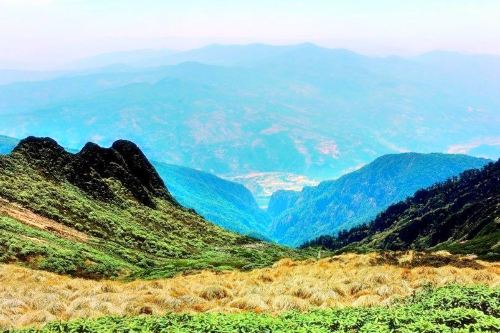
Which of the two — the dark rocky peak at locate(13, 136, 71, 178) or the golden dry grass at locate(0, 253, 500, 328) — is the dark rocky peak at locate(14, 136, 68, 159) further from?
the golden dry grass at locate(0, 253, 500, 328)

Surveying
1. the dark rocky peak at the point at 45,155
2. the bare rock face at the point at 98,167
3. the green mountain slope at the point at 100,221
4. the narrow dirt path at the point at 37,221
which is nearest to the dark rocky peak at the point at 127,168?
the bare rock face at the point at 98,167

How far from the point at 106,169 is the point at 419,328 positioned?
113172mm

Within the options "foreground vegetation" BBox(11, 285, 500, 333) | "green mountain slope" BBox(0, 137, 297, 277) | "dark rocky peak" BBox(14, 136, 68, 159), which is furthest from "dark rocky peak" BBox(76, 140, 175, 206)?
"foreground vegetation" BBox(11, 285, 500, 333)

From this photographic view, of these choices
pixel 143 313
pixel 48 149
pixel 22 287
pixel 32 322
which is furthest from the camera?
pixel 48 149

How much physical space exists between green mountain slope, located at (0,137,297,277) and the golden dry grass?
15.9 metres

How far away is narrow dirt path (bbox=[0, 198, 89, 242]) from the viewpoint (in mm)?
→ 69938

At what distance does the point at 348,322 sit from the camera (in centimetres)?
1959

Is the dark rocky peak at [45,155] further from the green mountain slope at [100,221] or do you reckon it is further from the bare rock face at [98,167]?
the green mountain slope at [100,221]

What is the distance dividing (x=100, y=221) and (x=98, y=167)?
38757 millimetres

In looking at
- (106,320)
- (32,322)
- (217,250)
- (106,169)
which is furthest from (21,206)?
(106,320)

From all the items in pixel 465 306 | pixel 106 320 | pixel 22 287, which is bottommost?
pixel 22 287

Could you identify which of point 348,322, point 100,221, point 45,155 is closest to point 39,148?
point 45,155

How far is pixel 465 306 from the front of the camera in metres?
21.7

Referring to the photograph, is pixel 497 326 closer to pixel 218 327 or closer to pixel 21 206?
pixel 218 327
